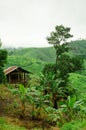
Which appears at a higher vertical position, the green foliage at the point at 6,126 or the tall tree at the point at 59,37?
A: the tall tree at the point at 59,37

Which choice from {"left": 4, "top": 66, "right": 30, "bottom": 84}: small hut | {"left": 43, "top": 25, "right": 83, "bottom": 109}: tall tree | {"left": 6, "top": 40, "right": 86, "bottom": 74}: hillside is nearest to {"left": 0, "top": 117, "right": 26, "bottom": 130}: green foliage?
{"left": 43, "top": 25, "right": 83, "bottom": 109}: tall tree

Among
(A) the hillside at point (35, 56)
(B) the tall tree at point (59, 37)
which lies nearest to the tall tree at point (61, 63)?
(B) the tall tree at point (59, 37)

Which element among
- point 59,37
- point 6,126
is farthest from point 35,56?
point 6,126

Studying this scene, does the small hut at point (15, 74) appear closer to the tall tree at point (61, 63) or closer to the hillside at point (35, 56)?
the tall tree at point (61, 63)

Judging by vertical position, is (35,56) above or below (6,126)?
above

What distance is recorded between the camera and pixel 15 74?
159 ft

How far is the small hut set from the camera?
150 feet

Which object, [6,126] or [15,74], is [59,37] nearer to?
[15,74]

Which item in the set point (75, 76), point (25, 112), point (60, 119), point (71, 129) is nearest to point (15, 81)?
point (25, 112)

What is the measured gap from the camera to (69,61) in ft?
146

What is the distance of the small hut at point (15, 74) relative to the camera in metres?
45.7

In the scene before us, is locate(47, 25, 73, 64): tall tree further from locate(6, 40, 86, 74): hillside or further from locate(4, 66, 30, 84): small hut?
locate(6, 40, 86, 74): hillside

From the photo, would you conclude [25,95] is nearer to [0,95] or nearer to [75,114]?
[75,114]

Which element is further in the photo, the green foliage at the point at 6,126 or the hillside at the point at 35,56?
the hillside at the point at 35,56
